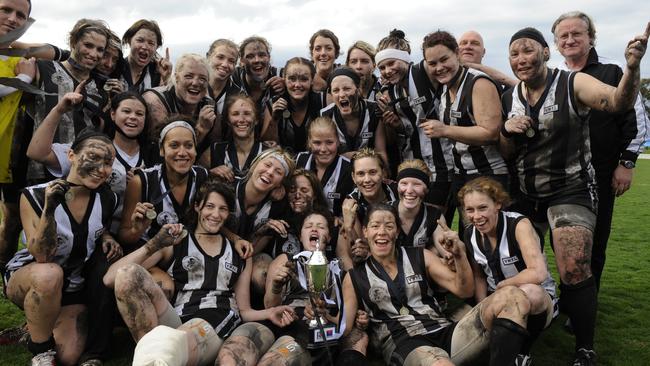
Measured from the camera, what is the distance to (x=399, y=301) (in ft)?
12.8

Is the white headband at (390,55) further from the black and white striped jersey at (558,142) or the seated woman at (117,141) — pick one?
the seated woman at (117,141)

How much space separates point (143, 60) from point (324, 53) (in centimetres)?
199

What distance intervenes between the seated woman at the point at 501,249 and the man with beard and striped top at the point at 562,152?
8.5 inches

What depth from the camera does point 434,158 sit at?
5.21 metres

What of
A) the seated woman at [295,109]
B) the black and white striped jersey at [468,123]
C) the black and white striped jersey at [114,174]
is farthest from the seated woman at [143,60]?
the black and white striped jersey at [468,123]

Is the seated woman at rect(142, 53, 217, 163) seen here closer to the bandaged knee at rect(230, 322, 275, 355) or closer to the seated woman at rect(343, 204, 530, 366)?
the seated woman at rect(343, 204, 530, 366)

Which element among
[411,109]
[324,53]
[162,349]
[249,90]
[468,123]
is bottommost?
[162,349]

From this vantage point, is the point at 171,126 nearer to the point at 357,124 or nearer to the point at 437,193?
the point at 357,124

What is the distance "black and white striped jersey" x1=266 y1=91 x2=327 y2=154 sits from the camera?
569cm

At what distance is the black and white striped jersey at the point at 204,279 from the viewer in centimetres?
384

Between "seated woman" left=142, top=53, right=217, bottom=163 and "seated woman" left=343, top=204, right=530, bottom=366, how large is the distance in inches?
73.5

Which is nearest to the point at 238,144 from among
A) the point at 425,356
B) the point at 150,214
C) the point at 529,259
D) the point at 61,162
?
the point at 150,214

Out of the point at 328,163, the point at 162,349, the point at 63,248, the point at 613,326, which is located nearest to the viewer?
the point at 162,349

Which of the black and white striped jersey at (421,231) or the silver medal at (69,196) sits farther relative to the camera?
the black and white striped jersey at (421,231)
